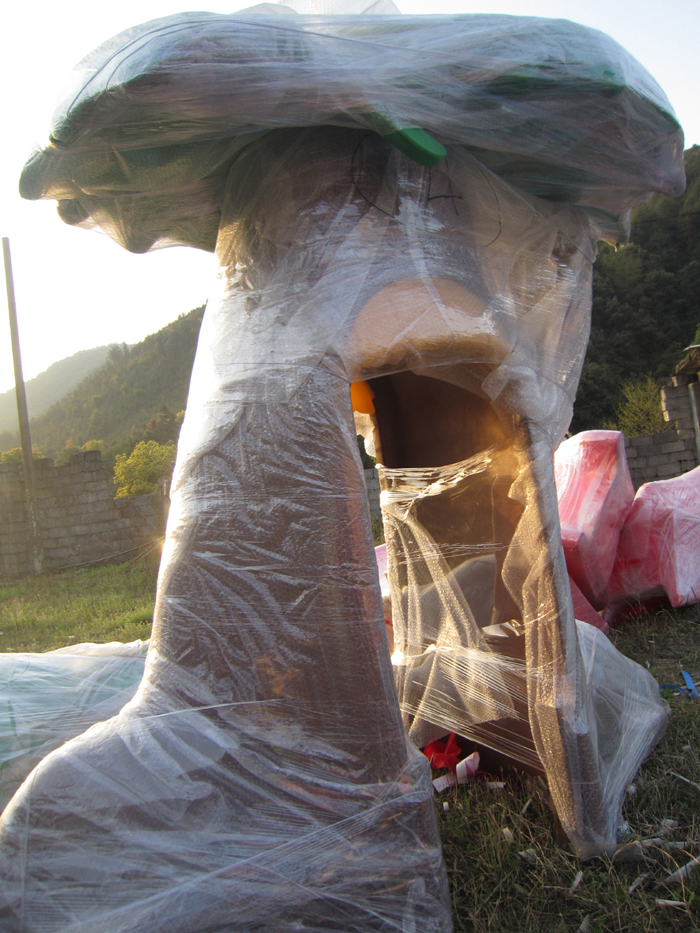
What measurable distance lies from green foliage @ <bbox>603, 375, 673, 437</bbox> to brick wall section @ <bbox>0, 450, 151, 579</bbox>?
13.2 m

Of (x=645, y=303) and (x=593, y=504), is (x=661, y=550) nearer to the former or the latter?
(x=593, y=504)

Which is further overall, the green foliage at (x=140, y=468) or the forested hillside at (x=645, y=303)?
the forested hillside at (x=645, y=303)

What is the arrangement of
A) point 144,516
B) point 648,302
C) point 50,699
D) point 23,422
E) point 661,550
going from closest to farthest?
point 50,699 → point 661,550 → point 144,516 → point 23,422 → point 648,302

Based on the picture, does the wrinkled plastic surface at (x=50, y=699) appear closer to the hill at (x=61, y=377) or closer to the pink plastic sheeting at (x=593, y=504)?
the pink plastic sheeting at (x=593, y=504)

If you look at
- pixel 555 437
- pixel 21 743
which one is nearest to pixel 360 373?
pixel 555 437

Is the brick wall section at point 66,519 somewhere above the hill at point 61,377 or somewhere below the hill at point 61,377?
below

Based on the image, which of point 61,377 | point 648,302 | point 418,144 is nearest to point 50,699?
point 418,144

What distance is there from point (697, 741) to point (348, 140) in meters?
1.79

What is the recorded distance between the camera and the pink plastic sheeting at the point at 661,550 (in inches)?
113

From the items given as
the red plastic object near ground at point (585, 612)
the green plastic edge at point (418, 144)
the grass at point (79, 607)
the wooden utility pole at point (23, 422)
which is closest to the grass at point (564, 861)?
the red plastic object near ground at point (585, 612)

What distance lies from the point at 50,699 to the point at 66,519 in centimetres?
767

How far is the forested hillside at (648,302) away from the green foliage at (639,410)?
4.95 feet

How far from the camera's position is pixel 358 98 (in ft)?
3.75

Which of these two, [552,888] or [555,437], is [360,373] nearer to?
[555,437]
